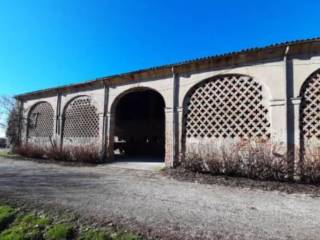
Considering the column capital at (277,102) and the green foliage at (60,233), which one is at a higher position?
the column capital at (277,102)

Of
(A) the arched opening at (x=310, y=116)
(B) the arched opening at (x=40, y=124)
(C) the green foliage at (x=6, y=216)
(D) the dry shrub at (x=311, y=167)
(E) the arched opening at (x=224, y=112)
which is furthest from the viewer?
(B) the arched opening at (x=40, y=124)

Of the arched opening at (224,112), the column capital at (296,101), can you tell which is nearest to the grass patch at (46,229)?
the arched opening at (224,112)

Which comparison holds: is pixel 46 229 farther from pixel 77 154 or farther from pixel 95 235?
pixel 77 154

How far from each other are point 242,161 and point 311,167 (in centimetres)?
173

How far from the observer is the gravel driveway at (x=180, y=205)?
314cm

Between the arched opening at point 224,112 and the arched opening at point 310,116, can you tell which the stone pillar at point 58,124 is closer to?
the arched opening at point 224,112

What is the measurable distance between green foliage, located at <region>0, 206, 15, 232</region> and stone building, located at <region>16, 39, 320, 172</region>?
529 centimetres

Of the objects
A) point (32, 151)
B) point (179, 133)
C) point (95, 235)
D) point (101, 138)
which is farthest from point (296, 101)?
point (32, 151)

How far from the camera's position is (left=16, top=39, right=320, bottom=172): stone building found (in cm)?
652

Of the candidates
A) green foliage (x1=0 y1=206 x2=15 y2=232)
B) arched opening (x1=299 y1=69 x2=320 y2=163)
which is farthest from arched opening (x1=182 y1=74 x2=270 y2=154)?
green foliage (x1=0 y1=206 x2=15 y2=232)

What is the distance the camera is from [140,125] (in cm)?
1549

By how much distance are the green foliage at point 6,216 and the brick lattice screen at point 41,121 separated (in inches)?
355

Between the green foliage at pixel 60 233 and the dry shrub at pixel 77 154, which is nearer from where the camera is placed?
the green foliage at pixel 60 233

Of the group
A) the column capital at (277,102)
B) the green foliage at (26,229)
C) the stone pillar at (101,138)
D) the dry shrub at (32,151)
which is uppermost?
the column capital at (277,102)
